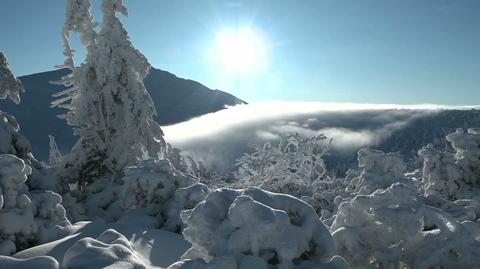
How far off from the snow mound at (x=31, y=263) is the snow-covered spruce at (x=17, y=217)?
1562 millimetres

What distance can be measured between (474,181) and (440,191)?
1.36 meters

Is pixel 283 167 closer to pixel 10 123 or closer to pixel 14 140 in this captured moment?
pixel 14 140

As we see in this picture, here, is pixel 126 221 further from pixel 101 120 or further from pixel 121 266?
pixel 121 266

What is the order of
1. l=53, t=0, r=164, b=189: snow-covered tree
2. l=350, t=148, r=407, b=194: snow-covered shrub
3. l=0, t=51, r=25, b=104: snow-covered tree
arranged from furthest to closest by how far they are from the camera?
l=53, t=0, r=164, b=189: snow-covered tree → l=350, t=148, r=407, b=194: snow-covered shrub → l=0, t=51, r=25, b=104: snow-covered tree

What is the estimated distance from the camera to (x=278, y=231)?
4184 millimetres

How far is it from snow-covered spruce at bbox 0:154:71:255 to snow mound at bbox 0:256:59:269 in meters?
1.56

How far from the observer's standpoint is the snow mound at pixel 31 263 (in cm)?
530

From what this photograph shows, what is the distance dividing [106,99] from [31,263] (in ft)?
33.5

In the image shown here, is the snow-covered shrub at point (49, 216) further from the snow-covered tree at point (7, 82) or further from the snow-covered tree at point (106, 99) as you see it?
the snow-covered tree at point (106, 99)

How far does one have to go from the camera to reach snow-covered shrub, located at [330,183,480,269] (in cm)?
484

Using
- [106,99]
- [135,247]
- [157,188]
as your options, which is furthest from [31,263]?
[106,99]

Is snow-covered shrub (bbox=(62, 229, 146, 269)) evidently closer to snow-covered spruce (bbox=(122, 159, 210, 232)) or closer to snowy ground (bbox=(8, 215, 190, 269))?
snowy ground (bbox=(8, 215, 190, 269))

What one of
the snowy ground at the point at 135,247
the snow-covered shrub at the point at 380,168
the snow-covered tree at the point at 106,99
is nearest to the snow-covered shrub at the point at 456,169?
the snow-covered shrub at the point at 380,168

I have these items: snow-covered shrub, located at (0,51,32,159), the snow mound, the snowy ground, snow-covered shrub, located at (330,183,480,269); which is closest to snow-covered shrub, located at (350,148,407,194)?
the snowy ground
